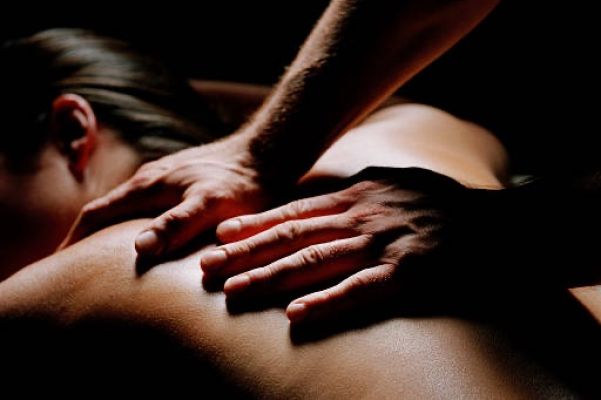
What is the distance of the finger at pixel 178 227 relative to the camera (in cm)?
84

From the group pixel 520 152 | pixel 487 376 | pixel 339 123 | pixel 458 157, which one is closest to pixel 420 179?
pixel 339 123

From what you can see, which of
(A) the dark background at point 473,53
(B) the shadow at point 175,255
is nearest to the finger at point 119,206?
(B) the shadow at point 175,255

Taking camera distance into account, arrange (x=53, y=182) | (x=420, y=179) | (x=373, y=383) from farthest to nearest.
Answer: (x=53, y=182)
(x=420, y=179)
(x=373, y=383)

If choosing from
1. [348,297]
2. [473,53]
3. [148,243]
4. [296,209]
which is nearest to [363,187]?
[296,209]

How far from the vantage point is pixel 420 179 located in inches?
35.4

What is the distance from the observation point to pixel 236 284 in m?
0.78

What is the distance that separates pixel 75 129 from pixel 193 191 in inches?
18.5

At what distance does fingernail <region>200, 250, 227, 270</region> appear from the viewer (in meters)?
0.80

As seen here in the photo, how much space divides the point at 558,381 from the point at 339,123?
0.52 m

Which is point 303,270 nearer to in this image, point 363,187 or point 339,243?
point 339,243

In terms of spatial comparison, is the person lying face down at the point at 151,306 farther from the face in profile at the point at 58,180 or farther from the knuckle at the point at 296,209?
the knuckle at the point at 296,209

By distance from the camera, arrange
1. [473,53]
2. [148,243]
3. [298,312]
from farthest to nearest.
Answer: [473,53] < [148,243] < [298,312]

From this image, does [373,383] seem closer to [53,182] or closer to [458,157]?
[458,157]

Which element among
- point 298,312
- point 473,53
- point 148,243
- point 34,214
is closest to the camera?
point 298,312
